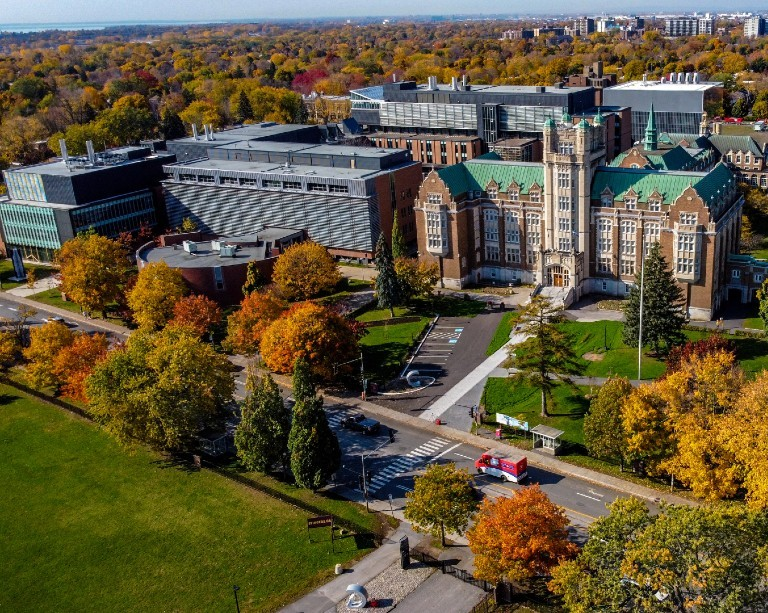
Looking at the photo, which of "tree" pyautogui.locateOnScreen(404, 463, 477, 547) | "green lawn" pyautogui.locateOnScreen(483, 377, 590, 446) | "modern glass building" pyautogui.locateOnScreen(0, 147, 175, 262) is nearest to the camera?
"tree" pyautogui.locateOnScreen(404, 463, 477, 547)

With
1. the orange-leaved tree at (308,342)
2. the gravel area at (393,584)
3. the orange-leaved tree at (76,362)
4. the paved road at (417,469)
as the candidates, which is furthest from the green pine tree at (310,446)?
the orange-leaved tree at (76,362)

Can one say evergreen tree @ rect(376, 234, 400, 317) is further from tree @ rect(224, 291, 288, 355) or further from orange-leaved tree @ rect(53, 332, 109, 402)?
orange-leaved tree @ rect(53, 332, 109, 402)

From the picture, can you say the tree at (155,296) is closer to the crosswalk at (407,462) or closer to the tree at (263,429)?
the tree at (263,429)

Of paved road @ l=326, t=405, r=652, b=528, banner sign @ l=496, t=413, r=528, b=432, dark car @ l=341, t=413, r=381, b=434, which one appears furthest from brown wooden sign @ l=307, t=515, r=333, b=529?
banner sign @ l=496, t=413, r=528, b=432

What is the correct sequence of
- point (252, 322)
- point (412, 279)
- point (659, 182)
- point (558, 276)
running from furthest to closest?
point (558, 276) → point (412, 279) → point (659, 182) → point (252, 322)

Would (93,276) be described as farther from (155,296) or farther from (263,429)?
(263,429)

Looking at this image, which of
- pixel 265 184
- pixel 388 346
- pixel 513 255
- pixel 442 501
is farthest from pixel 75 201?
pixel 442 501
